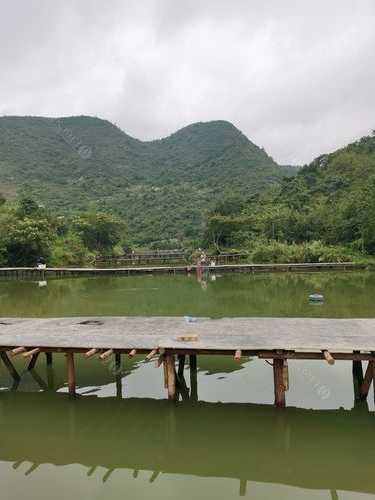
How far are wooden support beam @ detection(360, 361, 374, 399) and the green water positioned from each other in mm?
262

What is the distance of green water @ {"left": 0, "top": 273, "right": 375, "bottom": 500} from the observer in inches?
239

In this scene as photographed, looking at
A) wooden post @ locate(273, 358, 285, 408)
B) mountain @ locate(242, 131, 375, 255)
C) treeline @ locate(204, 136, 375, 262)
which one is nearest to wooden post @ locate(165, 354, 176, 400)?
wooden post @ locate(273, 358, 285, 408)

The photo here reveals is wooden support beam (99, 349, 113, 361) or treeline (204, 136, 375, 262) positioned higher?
treeline (204, 136, 375, 262)

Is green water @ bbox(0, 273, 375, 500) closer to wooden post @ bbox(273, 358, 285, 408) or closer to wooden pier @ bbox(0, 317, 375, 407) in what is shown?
wooden post @ bbox(273, 358, 285, 408)

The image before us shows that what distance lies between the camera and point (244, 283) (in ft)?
96.2

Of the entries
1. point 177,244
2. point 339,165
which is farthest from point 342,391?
point 339,165

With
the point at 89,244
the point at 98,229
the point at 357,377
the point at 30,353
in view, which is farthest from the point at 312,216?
the point at 30,353

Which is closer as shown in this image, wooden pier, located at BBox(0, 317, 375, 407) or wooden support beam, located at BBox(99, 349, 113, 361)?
wooden pier, located at BBox(0, 317, 375, 407)

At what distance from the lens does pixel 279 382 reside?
815cm

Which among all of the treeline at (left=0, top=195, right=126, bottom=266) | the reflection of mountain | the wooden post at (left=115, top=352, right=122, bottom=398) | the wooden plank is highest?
the treeline at (left=0, top=195, right=126, bottom=266)

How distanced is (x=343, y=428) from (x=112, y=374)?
5437 mm

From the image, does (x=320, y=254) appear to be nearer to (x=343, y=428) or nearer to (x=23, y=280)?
(x=23, y=280)

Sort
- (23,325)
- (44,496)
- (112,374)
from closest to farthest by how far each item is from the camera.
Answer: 1. (44,496)
2. (112,374)
3. (23,325)

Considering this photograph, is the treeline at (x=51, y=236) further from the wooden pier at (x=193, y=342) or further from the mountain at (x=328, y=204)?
the wooden pier at (x=193, y=342)
